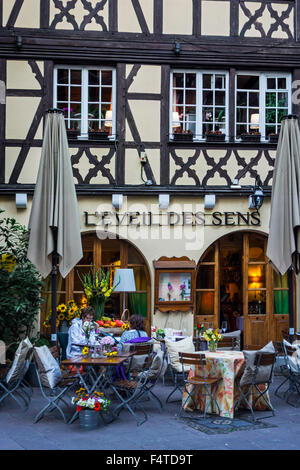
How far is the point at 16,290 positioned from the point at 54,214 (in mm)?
2094

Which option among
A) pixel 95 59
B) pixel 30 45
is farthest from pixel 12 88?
pixel 95 59

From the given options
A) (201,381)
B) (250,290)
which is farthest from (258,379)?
(250,290)

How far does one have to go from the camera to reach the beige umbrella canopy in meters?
9.00

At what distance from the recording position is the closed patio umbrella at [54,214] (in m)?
8.93

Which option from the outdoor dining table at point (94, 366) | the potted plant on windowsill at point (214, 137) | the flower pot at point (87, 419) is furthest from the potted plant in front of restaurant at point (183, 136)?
the flower pot at point (87, 419)

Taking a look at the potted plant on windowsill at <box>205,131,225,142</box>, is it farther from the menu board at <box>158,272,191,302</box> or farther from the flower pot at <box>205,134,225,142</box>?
the menu board at <box>158,272,191,302</box>

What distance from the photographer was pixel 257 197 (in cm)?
1216

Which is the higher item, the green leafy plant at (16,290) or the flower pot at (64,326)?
the green leafy plant at (16,290)

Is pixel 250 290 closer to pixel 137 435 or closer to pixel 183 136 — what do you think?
pixel 183 136

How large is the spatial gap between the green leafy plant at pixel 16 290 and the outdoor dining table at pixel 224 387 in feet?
10.8

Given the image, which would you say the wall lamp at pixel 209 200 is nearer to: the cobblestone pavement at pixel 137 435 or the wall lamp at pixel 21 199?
the wall lamp at pixel 21 199

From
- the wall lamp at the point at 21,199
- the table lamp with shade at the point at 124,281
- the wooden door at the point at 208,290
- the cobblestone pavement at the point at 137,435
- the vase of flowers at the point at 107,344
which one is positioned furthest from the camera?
the wooden door at the point at 208,290

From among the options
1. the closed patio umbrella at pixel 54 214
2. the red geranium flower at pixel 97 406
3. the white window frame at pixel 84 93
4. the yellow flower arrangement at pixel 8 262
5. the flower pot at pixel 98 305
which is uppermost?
the white window frame at pixel 84 93

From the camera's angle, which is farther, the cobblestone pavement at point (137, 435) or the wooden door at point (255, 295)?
the wooden door at point (255, 295)
